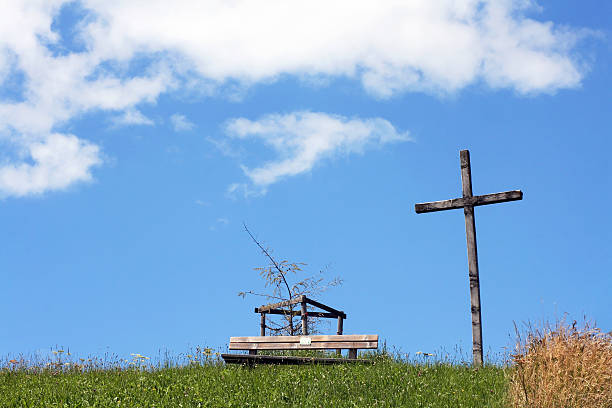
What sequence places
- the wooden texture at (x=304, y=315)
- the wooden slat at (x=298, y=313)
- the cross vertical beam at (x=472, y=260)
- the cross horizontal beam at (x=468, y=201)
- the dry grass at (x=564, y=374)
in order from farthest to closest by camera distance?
1. the wooden slat at (x=298, y=313)
2. the wooden texture at (x=304, y=315)
3. the cross horizontal beam at (x=468, y=201)
4. the cross vertical beam at (x=472, y=260)
5. the dry grass at (x=564, y=374)

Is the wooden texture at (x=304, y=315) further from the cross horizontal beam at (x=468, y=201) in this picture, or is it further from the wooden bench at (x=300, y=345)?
the cross horizontal beam at (x=468, y=201)

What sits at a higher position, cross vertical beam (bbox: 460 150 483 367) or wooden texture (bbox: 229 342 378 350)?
cross vertical beam (bbox: 460 150 483 367)

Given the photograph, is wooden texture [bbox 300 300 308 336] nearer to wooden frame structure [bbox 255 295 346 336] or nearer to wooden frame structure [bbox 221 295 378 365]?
wooden frame structure [bbox 255 295 346 336]

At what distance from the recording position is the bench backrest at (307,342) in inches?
509

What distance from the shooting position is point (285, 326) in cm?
1939

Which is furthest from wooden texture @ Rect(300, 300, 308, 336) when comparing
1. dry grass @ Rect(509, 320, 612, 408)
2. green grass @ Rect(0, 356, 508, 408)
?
dry grass @ Rect(509, 320, 612, 408)

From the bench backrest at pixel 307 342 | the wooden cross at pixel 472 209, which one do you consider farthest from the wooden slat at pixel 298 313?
the wooden cross at pixel 472 209

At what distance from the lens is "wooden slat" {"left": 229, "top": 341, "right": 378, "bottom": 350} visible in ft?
42.3

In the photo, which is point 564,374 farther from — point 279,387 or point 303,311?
point 303,311

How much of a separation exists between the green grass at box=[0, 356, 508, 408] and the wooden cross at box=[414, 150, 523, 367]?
110cm

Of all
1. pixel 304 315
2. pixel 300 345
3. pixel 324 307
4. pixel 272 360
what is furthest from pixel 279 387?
pixel 324 307

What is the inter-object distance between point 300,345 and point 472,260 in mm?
4445

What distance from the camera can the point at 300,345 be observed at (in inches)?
544

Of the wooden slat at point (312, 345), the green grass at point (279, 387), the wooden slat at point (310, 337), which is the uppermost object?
the wooden slat at point (310, 337)
